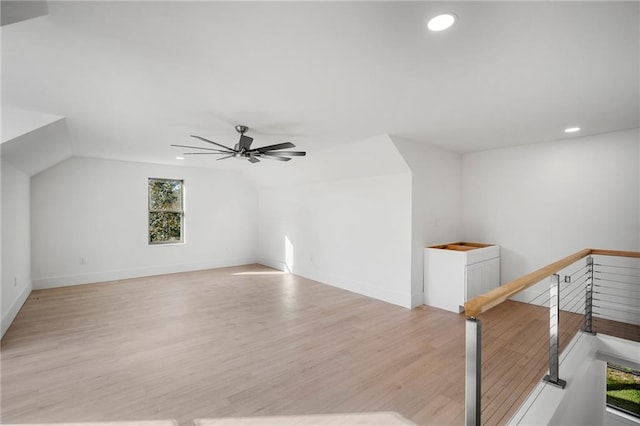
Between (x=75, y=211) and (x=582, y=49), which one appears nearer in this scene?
(x=582, y=49)

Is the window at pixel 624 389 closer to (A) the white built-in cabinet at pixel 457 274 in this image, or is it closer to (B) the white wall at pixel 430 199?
(A) the white built-in cabinet at pixel 457 274

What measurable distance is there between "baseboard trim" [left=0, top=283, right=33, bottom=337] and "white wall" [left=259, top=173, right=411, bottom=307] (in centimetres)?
446

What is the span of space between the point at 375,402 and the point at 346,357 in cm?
71

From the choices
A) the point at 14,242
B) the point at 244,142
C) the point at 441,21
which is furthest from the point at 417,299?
the point at 14,242

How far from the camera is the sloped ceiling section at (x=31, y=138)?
9.62 feet

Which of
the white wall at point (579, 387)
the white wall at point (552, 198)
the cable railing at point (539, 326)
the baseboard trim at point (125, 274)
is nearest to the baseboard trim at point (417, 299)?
the cable railing at point (539, 326)

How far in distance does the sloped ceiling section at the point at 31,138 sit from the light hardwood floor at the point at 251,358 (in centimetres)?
213

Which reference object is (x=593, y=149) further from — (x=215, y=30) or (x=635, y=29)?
(x=215, y=30)

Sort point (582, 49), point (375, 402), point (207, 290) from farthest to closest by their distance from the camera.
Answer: point (207, 290), point (375, 402), point (582, 49)

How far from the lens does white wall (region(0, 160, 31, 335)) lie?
364cm

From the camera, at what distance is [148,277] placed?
630 centimetres

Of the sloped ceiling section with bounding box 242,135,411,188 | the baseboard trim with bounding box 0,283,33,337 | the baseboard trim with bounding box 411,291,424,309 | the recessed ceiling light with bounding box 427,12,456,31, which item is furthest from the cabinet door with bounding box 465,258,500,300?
the baseboard trim with bounding box 0,283,33,337

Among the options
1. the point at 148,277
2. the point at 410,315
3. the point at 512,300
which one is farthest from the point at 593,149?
the point at 148,277

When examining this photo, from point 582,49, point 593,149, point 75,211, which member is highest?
point 582,49
